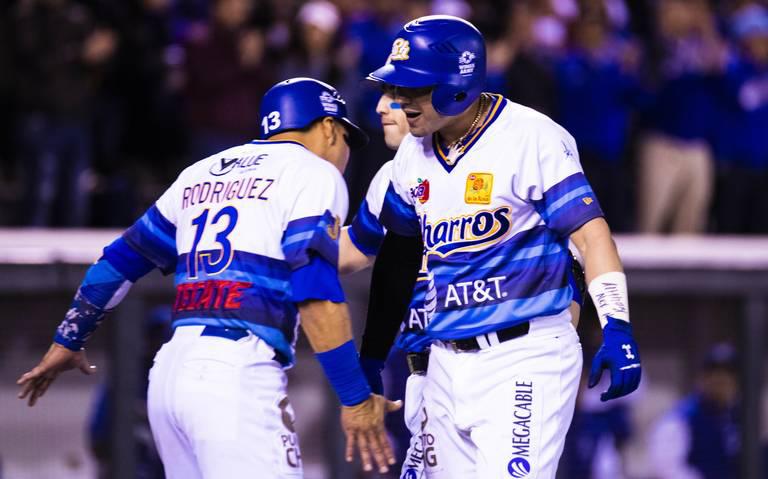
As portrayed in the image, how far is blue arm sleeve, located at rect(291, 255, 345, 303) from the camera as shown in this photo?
481 centimetres

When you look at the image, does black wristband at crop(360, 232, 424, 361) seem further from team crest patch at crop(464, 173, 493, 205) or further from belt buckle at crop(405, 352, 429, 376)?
team crest patch at crop(464, 173, 493, 205)

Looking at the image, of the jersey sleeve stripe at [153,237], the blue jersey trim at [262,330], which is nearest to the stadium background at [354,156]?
the jersey sleeve stripe at [153,237]

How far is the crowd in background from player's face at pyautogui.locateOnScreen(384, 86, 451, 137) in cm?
526

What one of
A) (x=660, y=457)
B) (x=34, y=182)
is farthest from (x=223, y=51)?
(x=660, y=457)

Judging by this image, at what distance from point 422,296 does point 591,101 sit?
19.9ft

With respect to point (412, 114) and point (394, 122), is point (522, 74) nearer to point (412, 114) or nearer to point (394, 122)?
point (394, 122)

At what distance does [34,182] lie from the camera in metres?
9.80

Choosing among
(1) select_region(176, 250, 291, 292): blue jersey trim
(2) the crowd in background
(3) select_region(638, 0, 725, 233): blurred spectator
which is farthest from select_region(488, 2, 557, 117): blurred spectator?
(1) select_region(176, 250, 291, 292): blue jersey trim

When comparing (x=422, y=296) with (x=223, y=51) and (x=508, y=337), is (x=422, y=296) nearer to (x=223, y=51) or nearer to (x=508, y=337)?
(x=508, y=337)

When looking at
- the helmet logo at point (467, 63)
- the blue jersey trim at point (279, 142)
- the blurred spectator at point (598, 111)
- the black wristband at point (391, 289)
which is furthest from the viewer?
the blurred spectator at point (598, 111)

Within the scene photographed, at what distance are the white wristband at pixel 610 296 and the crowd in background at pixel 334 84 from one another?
5.82 metres

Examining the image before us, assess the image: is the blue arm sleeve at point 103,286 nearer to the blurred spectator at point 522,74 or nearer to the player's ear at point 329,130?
the player's ear at point 329,130

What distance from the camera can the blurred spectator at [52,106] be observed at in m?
9.80

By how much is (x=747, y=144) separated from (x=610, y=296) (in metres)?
7.70
